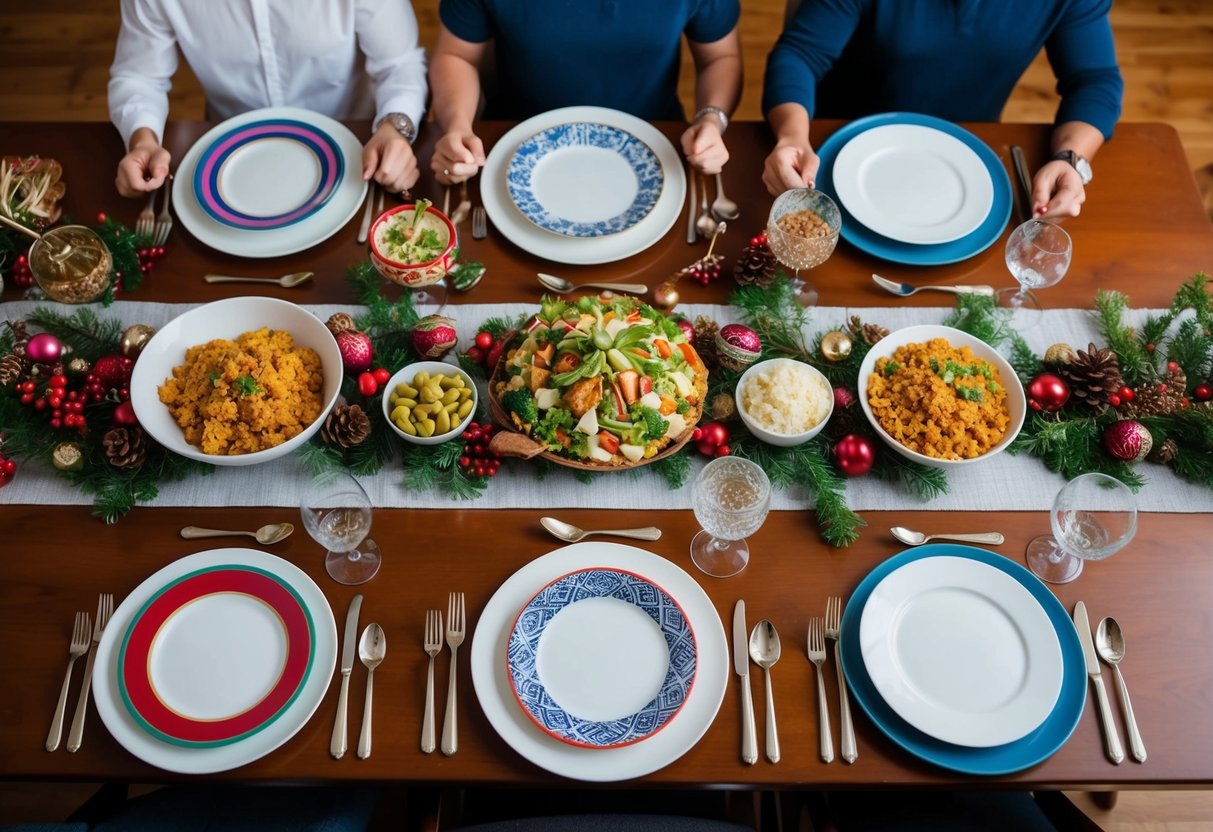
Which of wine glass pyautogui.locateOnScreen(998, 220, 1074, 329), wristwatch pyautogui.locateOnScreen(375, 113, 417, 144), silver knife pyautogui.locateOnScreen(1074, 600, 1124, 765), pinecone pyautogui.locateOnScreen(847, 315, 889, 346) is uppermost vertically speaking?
wristwatch pyautogui.locateOnScreen(375, 113, 417, 144)

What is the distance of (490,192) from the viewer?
5.52ft

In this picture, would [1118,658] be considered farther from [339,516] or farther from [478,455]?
[339,516]

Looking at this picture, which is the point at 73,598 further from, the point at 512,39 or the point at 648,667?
the point at 512,39

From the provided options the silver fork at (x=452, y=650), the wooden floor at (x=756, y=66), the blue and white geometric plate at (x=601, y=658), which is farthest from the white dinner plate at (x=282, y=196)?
the wooden floor at (x=756, y=66)

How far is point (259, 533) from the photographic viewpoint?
1309 mm

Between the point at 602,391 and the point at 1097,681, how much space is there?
0.87m

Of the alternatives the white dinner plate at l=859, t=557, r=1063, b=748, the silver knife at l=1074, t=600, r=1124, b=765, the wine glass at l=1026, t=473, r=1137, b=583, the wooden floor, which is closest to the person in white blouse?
the white dinner plate at l=859, t=557, r=1063, b=748

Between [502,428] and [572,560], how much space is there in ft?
0.87

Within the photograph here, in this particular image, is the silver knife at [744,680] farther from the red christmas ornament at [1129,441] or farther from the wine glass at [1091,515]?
the red christmas ornament at [1129,441]

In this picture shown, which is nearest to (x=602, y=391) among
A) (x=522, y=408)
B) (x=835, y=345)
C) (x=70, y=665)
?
(x=522, y=408)

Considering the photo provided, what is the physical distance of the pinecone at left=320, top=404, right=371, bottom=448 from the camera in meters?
1.35

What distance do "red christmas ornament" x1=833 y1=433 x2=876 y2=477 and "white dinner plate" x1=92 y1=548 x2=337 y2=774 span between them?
880 mm

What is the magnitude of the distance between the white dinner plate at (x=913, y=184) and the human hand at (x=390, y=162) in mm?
912

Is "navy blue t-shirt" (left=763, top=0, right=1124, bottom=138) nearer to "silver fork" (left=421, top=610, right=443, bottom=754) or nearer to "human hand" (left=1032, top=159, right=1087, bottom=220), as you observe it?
"human hand" (left=1032, top=159, right=1087, bottom=220)
